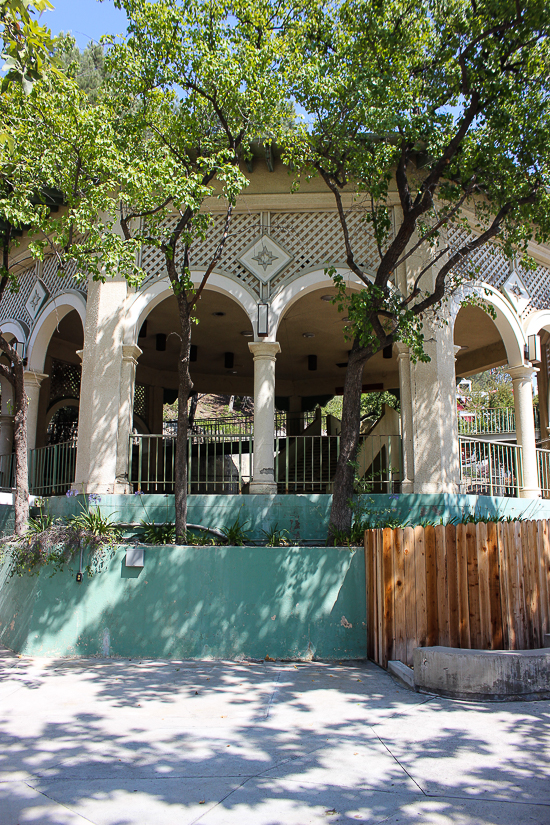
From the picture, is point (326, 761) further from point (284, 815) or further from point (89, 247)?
point (89, 247)

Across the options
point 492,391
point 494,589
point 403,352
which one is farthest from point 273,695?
point 492,391

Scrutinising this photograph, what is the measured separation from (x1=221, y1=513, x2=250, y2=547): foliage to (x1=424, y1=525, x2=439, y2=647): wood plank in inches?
99.5

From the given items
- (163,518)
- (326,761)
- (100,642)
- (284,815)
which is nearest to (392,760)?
(326,761)

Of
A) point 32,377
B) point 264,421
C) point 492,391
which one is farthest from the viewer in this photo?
point 492,391

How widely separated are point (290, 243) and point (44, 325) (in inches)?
178

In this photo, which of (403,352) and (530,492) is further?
(530,492)

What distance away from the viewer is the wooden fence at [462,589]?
6125 mm

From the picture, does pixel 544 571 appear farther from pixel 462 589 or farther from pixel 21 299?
pixel 21 299

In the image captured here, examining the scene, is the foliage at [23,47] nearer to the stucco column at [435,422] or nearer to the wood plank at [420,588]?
the wood plank at [420,588]

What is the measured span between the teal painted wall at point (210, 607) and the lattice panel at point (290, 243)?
4.21 metres

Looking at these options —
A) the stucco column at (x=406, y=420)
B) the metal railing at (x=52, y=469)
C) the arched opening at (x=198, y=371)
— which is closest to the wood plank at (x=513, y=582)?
the stucco column at (x=406, y=420)

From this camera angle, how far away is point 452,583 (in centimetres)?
622

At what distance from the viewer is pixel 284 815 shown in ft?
10.7

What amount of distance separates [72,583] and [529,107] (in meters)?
7.66
